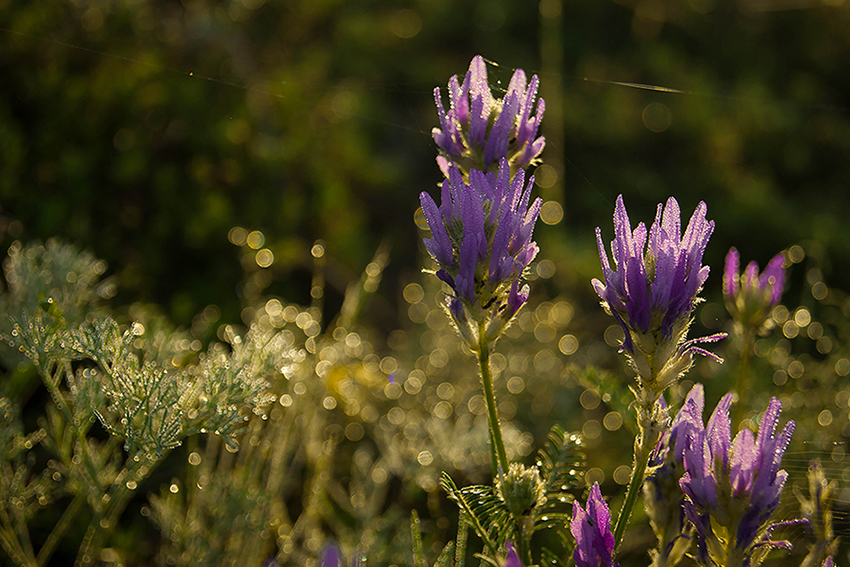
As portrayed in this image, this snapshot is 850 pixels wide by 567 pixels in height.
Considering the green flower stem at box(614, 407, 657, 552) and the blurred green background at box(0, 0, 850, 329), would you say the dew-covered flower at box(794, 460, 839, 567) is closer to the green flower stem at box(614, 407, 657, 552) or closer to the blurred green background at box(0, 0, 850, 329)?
the green flower stem at box(614, 407, 657, 552)

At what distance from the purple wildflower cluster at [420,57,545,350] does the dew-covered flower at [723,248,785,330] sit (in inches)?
19.8

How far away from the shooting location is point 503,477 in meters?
0.54

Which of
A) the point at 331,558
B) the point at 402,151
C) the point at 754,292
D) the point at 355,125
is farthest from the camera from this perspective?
the point at 402,151

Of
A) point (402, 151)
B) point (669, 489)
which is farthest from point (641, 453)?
point (402, 151)

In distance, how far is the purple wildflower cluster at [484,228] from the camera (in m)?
0.55

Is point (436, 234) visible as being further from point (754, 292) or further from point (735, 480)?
point (754, 292)

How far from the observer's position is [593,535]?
0.52m

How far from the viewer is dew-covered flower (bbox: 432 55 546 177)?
2.03 feet

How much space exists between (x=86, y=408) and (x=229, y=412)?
0.63ft

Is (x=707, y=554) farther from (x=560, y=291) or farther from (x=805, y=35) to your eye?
(x=805, y=35)

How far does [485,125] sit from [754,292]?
1.84 feet

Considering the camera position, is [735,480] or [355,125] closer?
[735,480]

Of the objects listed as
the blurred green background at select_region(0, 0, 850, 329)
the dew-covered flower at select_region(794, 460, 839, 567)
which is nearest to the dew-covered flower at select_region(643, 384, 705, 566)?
the dew-covered flower at select_region(794, 460, 839, 567)

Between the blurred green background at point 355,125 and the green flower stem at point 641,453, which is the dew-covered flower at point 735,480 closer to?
the green flower stem at point 641,453
